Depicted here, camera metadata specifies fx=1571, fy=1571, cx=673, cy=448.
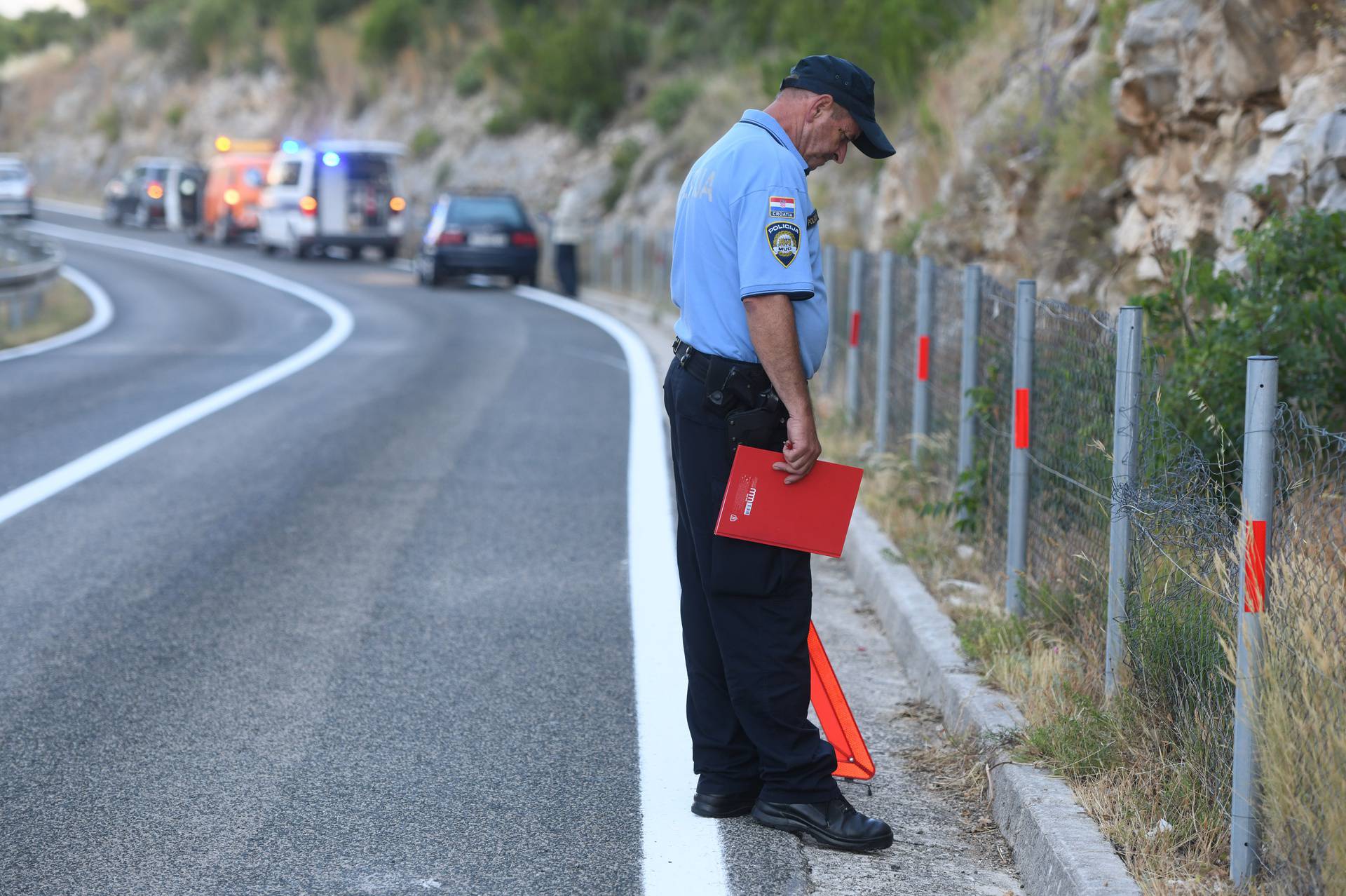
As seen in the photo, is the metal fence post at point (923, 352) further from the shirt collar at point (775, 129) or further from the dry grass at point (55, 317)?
the dry grass at point (55, 317)

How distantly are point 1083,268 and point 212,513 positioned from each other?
579 cm

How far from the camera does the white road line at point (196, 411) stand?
9109 mm

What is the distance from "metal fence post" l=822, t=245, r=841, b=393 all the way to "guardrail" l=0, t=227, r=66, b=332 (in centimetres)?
1151

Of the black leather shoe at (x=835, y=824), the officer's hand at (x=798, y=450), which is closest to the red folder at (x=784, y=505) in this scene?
the officer's hand at (x=798, y=450)

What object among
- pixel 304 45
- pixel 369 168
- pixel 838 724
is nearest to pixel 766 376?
pixel 838 724

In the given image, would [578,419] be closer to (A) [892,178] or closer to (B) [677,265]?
(A) [892,178]

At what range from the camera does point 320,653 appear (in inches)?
236

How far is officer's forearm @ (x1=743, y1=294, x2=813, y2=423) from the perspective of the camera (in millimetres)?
4027

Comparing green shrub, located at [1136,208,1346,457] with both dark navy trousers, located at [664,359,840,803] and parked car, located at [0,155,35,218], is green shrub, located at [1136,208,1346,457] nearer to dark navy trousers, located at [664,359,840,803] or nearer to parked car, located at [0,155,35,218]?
Result: dark navy trousers, located at [664,359,840,803]

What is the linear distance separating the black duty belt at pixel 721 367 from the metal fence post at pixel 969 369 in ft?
9.13

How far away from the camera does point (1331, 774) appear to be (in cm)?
325

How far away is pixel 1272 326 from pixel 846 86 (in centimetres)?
290

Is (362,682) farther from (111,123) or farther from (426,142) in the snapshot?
(111,123)

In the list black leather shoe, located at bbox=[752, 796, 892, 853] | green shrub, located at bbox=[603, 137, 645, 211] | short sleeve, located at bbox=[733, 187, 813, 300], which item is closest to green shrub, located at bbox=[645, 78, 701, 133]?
green shrub, located at bbox=[603, 137, 645, 211]
